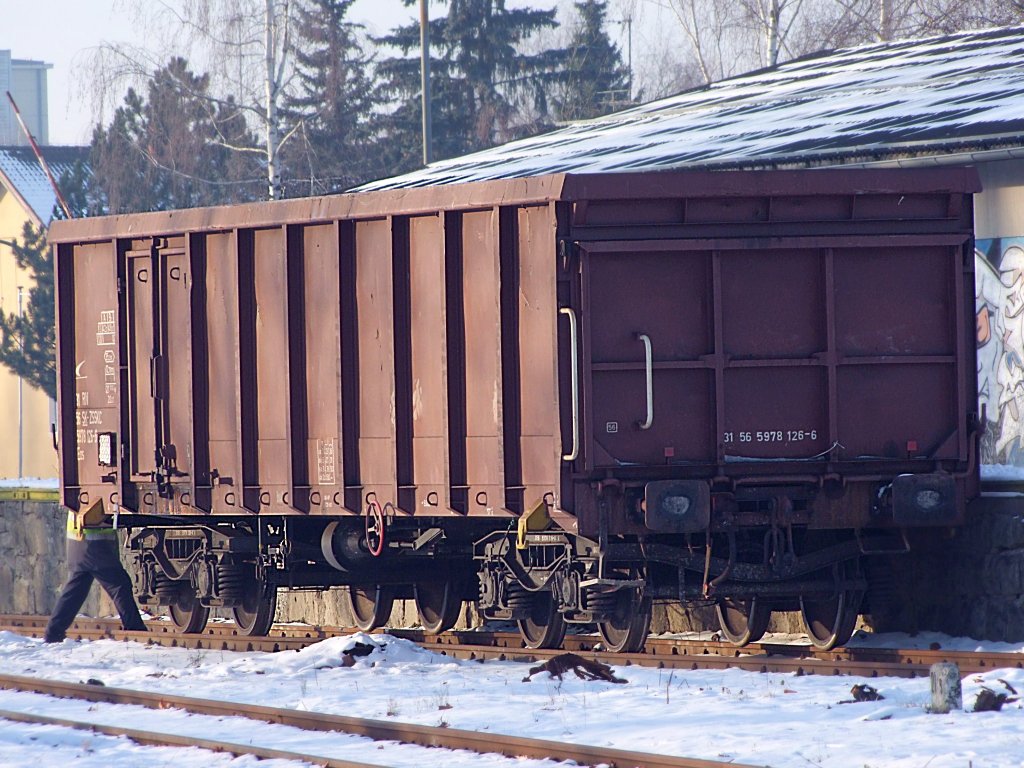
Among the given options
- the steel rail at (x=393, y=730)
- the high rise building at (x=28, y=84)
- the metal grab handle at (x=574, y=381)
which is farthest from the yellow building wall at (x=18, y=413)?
the high rise building at (x=28, y=84)

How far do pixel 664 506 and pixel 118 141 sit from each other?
30204 millimetres

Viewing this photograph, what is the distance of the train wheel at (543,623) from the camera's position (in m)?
12.0

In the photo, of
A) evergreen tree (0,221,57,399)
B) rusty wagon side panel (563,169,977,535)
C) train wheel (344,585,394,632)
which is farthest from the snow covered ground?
evergreen tree (0,221,57,399)

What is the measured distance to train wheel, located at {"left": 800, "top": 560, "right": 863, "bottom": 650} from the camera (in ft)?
38.1

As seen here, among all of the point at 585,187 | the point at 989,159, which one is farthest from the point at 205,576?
the point at 989,159

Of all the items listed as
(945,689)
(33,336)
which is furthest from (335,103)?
(945,689)

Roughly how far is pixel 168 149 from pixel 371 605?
25246mm

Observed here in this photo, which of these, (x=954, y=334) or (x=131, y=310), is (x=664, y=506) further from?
(x=131, y=310)

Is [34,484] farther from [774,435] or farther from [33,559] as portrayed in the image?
[774,435]

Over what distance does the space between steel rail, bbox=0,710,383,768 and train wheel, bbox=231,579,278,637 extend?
12.3 ft

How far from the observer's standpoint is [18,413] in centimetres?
4619

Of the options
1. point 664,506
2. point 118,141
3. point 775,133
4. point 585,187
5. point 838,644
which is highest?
point 118,141

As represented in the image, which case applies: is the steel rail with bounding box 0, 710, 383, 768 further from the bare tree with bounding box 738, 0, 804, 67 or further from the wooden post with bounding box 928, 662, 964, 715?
the bare tree with bounding box 738, 0, 804, 67

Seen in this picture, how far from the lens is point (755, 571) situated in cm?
1108
